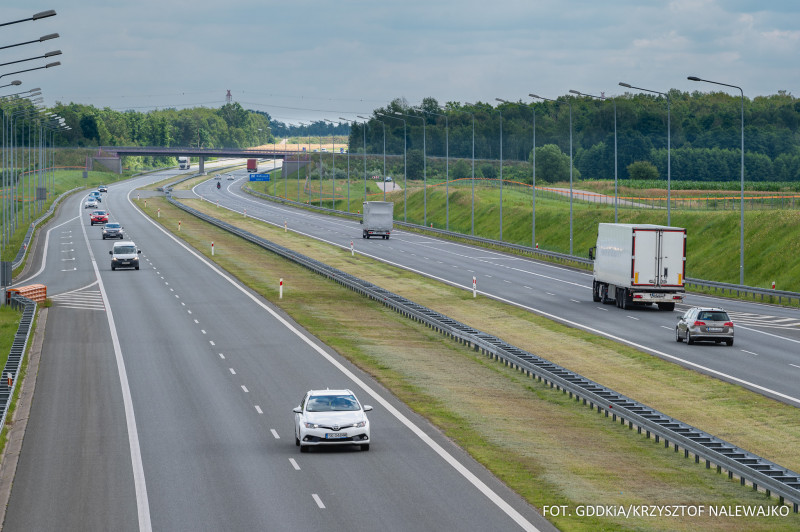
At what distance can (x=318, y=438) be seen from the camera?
2758 centimetres

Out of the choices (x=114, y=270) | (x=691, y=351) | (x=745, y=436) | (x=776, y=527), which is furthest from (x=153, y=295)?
(x=776, y=527)

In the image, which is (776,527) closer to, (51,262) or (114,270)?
(114,270)

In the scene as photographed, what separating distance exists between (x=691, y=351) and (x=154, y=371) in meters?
21.2

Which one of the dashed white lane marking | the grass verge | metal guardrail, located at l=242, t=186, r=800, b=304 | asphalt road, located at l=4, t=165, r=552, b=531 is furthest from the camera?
metal guardrail, located at l=242, t=186, r=800, b=304

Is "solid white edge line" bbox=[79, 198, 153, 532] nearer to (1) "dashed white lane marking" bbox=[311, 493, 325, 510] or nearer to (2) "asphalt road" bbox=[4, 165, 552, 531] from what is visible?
(2) "asphalt road" bbox=[4, 165, 552, 531]

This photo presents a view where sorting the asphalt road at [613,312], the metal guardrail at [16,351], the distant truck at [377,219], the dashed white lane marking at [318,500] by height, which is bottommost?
the asphalt road at [613,312]

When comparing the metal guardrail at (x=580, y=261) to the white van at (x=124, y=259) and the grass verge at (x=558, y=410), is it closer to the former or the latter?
the grass verge at (x=558, y=410)

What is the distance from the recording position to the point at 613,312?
196 ft

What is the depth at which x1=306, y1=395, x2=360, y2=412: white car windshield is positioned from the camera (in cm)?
2820

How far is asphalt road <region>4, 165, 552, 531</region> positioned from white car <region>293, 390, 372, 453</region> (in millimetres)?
394

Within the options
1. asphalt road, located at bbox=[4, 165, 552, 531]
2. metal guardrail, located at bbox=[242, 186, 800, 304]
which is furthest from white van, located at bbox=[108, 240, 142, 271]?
metal guardrail, located at bbox=[242, 186, 800, 304]

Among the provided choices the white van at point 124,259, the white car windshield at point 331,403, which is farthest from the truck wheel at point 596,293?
the white car windshield at point 331,403

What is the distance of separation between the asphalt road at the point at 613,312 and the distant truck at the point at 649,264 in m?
1.09

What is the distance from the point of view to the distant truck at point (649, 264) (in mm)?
58469
